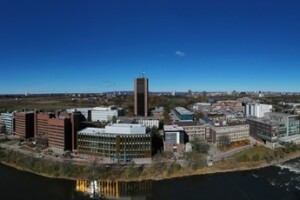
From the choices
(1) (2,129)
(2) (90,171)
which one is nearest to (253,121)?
(2) (90,171)

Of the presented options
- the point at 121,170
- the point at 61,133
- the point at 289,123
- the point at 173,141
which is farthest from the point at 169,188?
the point at 289,123

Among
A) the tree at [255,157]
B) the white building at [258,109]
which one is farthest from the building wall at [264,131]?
the white building at [258,109]

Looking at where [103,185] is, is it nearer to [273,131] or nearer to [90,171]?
[90,171]

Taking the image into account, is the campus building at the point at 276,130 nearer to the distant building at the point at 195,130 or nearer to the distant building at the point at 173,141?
the distant building at the point at 195,130

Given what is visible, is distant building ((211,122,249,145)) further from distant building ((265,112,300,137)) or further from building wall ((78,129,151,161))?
building wall ((78,129,151,161))

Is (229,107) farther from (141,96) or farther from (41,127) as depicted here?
(41,127)

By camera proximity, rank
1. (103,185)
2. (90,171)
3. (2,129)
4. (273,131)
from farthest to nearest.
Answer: (2,129) < (273,131) < (90,171) < (103,185)
